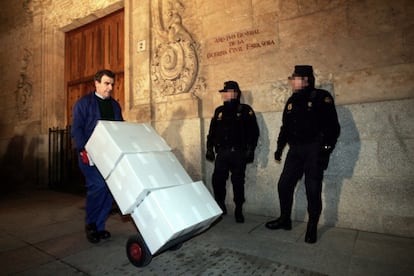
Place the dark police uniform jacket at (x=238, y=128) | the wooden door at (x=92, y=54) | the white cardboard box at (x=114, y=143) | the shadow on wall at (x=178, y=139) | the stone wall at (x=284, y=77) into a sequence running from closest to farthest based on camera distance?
the white cardboard box at (x=114, y=143)
the stone wall at (x=284, y=77)
the dark police uniform jacket at (x=238, y=128)
the shadow on wall at (x=178, y=139)
the wooden door at (x=92, y=54)

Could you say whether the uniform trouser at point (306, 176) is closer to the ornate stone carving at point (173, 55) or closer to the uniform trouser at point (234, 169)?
the uniform trouser at point (234, 169)

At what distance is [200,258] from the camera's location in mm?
2416

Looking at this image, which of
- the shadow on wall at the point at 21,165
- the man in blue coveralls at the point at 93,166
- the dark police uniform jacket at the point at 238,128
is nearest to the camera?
the man in blue coveralls at the point at 93,166

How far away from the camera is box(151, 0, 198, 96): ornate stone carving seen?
4512 mm

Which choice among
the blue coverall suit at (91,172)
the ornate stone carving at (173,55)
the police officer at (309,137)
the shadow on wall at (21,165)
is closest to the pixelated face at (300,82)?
the police officer at (309,137)

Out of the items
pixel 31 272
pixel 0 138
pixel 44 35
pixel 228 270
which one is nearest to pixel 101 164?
pixel 31 272

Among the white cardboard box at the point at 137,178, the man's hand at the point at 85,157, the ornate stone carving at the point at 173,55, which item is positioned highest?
the ornate stone carving at the point at 173,55

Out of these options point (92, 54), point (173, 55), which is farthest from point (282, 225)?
point (92, 54)

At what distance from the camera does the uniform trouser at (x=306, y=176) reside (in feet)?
9.31

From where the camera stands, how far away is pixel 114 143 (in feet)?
7.53

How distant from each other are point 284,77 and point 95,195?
2885mm

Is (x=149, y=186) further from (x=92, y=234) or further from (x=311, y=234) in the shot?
(x=311, y=234)

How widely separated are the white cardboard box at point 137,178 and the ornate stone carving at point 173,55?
2.36 metres

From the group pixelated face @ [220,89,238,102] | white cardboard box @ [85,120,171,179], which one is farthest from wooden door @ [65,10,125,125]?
white cardboard box @ [85,120,171,179]
